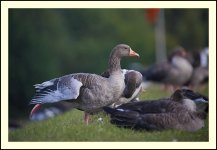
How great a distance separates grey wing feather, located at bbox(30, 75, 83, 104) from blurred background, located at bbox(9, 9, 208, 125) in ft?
9.39

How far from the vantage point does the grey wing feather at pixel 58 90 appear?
802 centimetres

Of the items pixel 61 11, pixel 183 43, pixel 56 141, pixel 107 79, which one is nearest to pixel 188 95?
pixel 107 79

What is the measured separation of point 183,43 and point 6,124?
9.10 meters

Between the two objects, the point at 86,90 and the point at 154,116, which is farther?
the point at 154,116

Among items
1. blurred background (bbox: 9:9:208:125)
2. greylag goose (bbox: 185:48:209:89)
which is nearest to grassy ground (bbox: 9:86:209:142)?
blurred background (bbox: 9:9:208:125)

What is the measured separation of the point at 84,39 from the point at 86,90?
16.0 meters

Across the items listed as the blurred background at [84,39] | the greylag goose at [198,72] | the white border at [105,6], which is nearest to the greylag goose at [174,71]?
the greylag goose at [198,72]

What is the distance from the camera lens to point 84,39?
2400cm

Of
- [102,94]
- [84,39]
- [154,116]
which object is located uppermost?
[84,39]

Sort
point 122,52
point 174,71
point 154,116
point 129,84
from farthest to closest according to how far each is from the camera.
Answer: point 174,71
point 129,84
point 122,52
point 154,116

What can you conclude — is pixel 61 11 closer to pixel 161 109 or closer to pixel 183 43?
pixel 183 43

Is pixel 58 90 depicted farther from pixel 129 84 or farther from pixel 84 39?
pixel 84 39

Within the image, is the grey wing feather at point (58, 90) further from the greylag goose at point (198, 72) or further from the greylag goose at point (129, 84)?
the greylag goose at point (198, 72)

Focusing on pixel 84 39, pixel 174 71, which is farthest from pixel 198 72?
pixel 84 39
